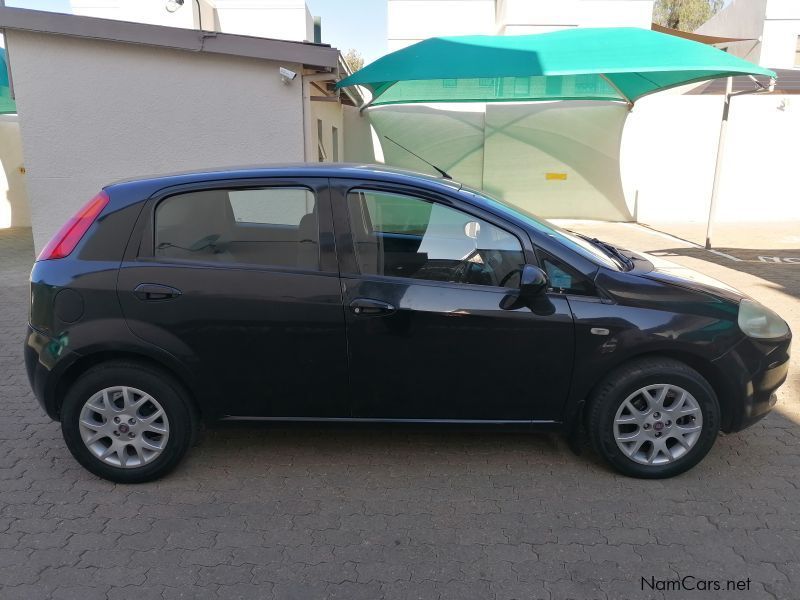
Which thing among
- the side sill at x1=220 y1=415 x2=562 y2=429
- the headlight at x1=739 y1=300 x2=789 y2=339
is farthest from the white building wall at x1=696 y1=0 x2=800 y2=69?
the side sill at x1=220 y1=415 x2=562 y2=429

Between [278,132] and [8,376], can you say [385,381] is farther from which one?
[278,132]

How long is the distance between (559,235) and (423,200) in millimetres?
792

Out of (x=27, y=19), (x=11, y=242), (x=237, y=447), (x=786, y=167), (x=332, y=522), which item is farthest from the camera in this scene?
(x=786, y=167)

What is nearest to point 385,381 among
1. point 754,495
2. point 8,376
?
point 754,495

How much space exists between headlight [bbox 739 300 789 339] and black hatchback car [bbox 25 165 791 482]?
0.5 inches

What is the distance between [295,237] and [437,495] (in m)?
1.55

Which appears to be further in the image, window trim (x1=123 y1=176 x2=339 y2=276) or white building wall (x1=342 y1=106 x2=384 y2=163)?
white building wall (x1=342 y1=106 x2=384 y2=163)

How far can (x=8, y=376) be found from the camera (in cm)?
495

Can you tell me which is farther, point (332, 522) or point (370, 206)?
point (370, 206)

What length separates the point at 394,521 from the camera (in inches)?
119

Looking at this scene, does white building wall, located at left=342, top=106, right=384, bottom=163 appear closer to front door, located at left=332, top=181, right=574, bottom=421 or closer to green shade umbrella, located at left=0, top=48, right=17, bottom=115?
green shade umbrella, located at left=0, top=48, right=17, bottom=115

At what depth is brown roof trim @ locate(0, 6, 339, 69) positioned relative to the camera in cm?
768

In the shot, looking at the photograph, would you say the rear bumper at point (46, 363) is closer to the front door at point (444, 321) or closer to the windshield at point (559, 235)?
the front door at point (444, 321)
